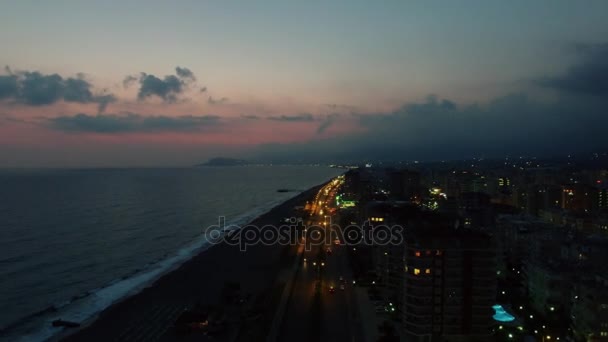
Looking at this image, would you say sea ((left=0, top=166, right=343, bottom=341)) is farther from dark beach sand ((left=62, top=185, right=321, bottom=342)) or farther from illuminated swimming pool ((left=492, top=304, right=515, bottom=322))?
illuminated swimming pool ((left=492, top=304, right=515, bottom=322))

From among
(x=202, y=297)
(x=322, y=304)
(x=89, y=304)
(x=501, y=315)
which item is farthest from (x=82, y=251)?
(x=501, y=315)

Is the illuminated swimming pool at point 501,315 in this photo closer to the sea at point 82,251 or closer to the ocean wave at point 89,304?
the ocean wave at point 89,304

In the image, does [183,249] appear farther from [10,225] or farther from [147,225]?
[10,225]

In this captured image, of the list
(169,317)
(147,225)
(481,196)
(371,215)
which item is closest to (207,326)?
(169,317)

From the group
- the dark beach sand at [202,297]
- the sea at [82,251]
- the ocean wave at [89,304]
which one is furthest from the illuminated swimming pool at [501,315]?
the sea at [82,251]

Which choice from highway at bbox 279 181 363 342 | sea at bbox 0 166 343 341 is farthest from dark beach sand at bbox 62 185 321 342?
sea at bbox 0 166 343 341
